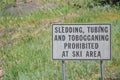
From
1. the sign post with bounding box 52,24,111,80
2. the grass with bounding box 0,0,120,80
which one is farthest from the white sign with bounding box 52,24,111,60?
the grass with bounding box 0,0,120,80

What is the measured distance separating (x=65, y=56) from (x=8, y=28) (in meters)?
11.5

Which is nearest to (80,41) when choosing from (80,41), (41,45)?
(80,41)

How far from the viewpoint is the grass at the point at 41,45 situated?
44.7 ft

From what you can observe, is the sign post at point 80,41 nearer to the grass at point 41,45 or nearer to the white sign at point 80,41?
the white sign at point 80,41

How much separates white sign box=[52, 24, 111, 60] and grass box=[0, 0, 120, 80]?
2.83 m

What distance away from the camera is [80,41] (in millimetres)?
10438

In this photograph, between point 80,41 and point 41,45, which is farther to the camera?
point 41,45

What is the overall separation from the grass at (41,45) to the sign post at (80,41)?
2.83 metres

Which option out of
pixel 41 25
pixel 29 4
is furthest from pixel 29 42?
pixel 29 4

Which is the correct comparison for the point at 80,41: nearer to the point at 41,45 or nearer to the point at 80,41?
the point at 80,41

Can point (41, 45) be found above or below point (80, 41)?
below

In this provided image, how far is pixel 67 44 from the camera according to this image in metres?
10.4

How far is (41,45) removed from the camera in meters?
16.8

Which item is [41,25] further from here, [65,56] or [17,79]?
[65,56]
